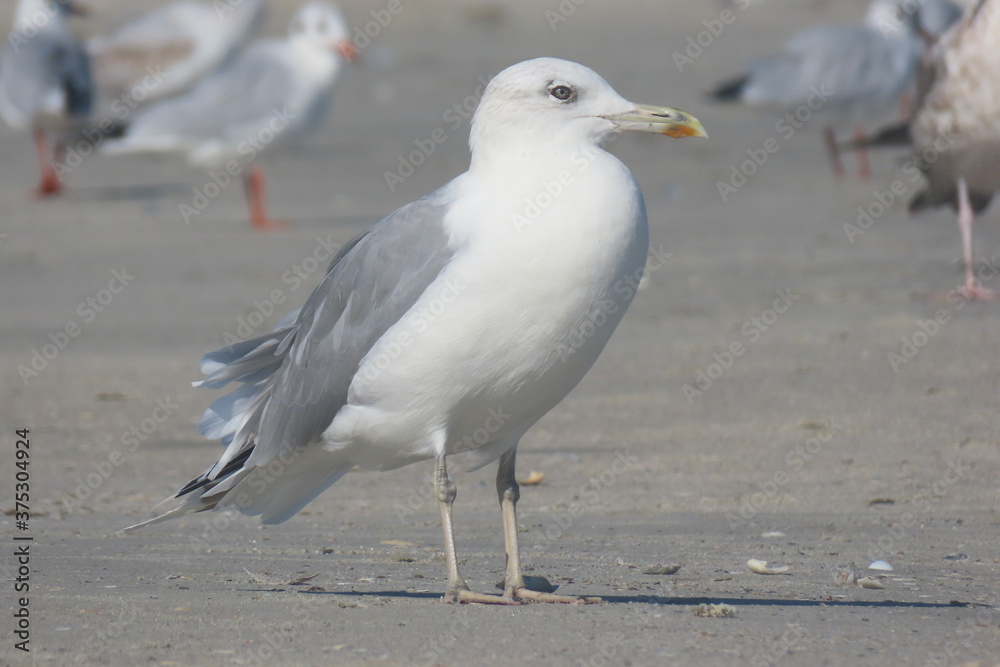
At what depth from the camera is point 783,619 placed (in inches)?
161

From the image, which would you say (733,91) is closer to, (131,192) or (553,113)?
(131,192)

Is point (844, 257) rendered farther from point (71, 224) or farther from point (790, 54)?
point (71, 224)

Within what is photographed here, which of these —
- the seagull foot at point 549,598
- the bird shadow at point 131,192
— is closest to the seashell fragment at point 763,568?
the seagull foot at point 549,598

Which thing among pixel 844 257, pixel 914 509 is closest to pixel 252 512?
pixel 914 509

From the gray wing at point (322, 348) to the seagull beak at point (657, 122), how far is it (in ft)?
Answer: 2.07

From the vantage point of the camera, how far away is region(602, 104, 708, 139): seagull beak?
442cm

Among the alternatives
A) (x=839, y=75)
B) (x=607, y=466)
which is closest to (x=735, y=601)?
(x=607, y=466)

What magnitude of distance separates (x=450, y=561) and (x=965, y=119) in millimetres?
6403

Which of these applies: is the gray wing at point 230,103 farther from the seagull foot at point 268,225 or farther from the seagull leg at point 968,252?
the seagull leg at point 968,252

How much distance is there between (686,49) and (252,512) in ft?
67.5

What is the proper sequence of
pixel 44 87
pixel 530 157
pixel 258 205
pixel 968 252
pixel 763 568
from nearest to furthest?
pixel 530 157
pixel 763 568
pixel 968 252
pixel 258 205
pixel 44 87

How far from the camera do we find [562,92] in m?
4.40

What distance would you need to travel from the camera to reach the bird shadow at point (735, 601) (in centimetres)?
429

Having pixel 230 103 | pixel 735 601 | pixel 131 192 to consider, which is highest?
pixel 735 601
